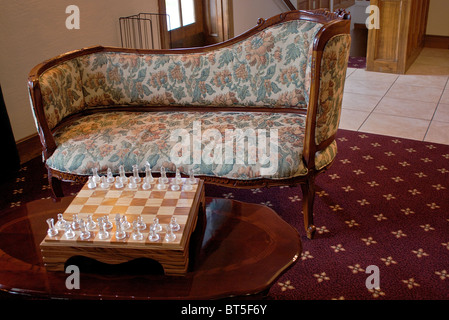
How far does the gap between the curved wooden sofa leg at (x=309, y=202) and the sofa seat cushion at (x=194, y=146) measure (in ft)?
0.23

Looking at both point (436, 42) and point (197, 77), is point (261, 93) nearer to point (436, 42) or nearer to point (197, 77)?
point (197, 77)

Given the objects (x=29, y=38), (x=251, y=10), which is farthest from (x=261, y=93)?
(x=251, y=10)

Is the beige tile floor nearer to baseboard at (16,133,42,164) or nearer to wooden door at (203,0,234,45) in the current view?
wooden door at (203,0,234,45)

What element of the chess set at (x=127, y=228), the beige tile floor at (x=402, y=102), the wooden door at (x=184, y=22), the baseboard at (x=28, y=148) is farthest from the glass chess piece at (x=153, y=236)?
the wooden door at (x=184, y=22)

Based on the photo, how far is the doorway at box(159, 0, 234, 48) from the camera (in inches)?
195

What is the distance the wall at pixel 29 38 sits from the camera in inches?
123

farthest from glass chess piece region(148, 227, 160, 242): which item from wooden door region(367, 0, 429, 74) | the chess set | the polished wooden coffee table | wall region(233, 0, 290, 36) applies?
wall region(233, 0, 290, 36)

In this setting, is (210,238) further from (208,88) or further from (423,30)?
(423,30)

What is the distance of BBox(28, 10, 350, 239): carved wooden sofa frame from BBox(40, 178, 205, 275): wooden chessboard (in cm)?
52

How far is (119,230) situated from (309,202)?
104cm

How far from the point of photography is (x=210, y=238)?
169 centimetres

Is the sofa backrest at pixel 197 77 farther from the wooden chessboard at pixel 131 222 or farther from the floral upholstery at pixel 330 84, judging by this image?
the wooden chessboard at pixel 131 222

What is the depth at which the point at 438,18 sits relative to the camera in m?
5.85

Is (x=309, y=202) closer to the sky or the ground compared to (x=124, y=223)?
closer to the ground
